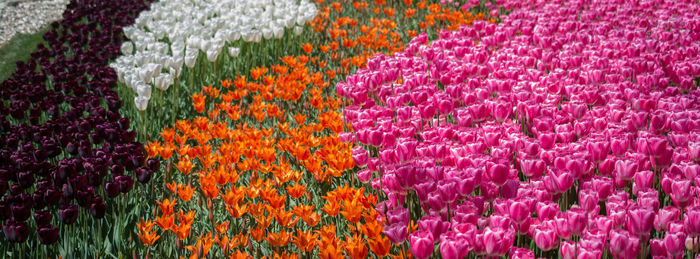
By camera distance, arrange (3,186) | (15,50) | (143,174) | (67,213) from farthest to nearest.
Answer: (15,50)
(143,174)
(3,186)
(67,213)

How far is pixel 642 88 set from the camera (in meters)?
4.08

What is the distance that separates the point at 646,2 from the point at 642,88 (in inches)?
142

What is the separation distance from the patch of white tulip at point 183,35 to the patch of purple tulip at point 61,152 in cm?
25

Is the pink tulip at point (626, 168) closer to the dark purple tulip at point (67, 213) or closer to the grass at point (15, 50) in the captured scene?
the dark purple tulip at point (67, 213)

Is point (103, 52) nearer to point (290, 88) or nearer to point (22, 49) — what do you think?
point (290, 88)

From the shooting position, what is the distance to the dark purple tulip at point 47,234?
2.68 metres

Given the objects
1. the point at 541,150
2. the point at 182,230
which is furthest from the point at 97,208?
the point at 541,150

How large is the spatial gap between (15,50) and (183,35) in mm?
3574

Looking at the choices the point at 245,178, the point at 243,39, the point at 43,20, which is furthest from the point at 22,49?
the point at 245,178

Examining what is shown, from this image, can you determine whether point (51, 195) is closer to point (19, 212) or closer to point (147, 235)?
point (19, 212)

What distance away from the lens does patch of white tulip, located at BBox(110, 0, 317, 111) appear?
499 centimetres

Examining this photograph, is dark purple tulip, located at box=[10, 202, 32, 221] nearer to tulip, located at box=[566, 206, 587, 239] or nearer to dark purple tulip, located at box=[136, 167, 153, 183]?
dark purple tulip, located at box=[136, 167, 153, 183]

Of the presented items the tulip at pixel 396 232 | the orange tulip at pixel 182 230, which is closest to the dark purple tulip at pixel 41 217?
the orange tulip at pixel 182 230

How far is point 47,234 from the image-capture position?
2.69 metres
